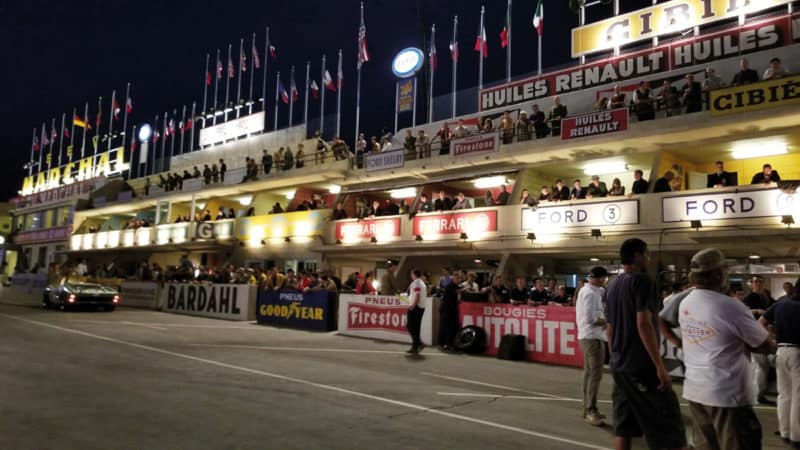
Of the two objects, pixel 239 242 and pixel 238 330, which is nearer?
pixel 238 330

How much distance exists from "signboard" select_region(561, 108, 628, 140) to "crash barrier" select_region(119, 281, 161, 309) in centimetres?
2000

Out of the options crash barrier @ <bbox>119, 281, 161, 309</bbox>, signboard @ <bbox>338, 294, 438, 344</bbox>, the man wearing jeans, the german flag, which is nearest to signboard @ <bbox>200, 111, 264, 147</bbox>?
crash barrier @ <bbox>119, 281, 161, 309</bbox>

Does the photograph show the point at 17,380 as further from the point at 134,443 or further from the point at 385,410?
the point at 385,410

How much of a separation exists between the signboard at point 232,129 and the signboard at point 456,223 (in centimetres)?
2171

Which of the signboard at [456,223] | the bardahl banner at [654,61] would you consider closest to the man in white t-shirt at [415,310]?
the signboard at [456,223]

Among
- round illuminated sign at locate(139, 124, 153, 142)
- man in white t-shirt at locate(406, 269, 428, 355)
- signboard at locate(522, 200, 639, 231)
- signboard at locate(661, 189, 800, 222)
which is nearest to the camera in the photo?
man in white t-shirt at locate(406, 269, 428, 355)

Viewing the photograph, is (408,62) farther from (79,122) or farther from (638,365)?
(79,122)

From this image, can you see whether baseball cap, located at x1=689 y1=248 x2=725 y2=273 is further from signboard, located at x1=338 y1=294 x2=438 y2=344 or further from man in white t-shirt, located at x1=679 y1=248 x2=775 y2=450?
signboard, located at x1=338 y1=294 x2=438 y2=344

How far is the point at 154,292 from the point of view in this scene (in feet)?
88.1

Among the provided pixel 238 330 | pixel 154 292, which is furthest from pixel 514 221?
pixel 154 292

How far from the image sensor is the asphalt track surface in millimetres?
5652

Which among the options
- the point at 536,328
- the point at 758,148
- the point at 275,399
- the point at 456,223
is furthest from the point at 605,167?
the point at 275,399

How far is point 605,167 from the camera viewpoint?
829 inches

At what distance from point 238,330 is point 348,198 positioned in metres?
11.8
